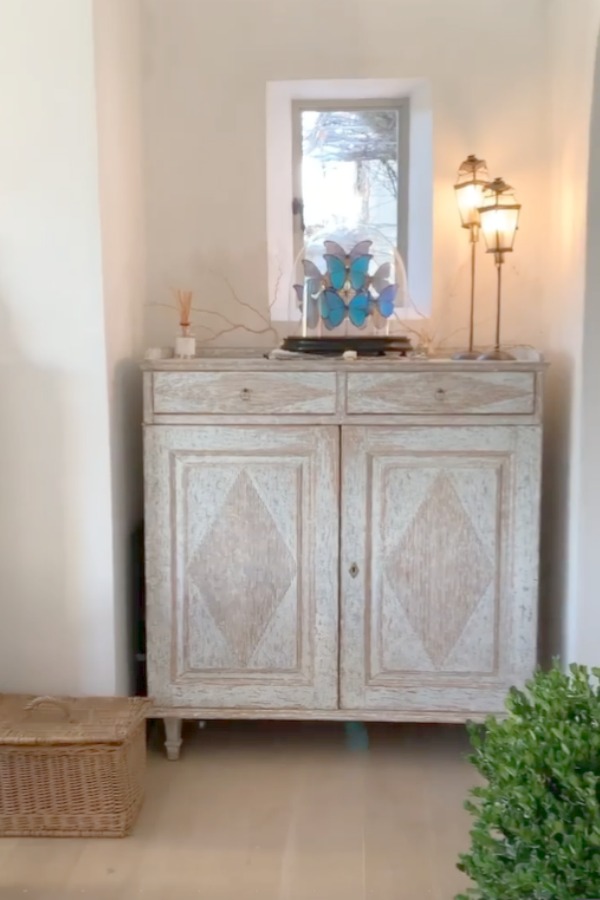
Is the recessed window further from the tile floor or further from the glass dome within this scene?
the tile floor

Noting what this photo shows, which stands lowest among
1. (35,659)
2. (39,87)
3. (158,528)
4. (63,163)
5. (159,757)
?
(159,757)

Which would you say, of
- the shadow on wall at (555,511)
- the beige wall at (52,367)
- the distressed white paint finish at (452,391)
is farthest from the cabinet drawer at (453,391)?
the beige wall at (52,367)

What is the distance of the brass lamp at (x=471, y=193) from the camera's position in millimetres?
2807

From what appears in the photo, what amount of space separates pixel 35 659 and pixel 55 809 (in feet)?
1.53

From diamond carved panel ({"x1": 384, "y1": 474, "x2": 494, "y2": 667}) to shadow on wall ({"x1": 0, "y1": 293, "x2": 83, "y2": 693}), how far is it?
35.8 inches

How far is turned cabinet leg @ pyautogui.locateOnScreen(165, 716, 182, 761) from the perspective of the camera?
262 cm

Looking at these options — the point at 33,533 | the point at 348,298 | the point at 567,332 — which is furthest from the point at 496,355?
the point at 33,533

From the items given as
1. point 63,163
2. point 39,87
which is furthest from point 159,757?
point 39,87

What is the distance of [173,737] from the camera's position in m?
2.64

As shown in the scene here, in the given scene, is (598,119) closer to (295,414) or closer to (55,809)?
(295,414)

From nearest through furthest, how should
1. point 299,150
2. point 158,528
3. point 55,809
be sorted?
point 55,809 → point 158,528 → point 299,150

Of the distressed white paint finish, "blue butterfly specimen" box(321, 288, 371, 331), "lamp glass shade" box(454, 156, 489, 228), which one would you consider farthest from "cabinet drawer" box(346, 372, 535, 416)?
Answer: "lamp glass shade" box(454, 156, 489, 228)

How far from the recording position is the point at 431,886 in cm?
203

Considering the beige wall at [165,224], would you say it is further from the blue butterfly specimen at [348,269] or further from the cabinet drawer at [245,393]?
the blue butterfly specimen at [348,269]
